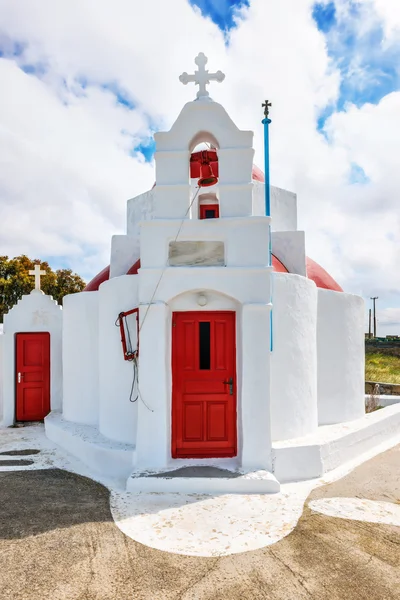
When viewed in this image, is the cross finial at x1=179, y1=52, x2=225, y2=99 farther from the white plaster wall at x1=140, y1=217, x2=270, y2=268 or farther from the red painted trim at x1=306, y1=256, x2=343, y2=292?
the red painted trim at x1=306, y1=256, x2=343, y2=292

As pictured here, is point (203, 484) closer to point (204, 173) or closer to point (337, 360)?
point (337, 360)

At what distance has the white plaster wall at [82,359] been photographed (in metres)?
8.16

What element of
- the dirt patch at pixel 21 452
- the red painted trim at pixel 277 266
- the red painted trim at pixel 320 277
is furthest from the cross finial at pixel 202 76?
the dirt patch at pixel 21 452

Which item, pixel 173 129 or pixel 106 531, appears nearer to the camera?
pixel 106 531

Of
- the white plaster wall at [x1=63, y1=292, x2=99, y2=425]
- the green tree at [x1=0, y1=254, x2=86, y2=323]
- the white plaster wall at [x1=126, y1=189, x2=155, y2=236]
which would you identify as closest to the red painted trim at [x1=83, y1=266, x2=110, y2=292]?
the white plaster wall at [x1=63, y1=292, x2=99, y2=425]

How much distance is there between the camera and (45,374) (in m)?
9.88

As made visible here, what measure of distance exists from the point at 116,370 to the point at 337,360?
162 inches

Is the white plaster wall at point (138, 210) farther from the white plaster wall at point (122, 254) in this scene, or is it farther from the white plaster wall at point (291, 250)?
the white plaster wall at point (291, 250)

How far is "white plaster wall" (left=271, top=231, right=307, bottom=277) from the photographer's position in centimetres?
758

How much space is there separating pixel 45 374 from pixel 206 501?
6.18 meters

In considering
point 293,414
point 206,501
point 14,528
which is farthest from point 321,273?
point 14,528

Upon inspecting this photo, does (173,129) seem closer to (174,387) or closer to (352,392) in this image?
(174,387)

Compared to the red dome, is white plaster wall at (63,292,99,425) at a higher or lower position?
lower

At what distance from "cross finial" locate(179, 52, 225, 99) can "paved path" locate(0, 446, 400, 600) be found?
6.11m
